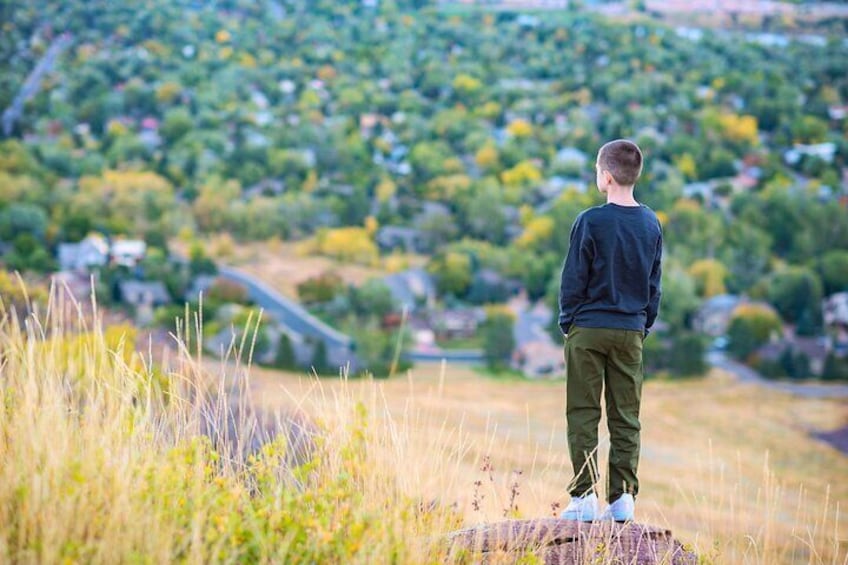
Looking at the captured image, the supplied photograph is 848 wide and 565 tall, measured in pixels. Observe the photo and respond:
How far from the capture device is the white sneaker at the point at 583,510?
3334 millimetres

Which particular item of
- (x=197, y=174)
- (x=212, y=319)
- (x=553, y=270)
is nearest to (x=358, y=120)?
(x=197, y=174)

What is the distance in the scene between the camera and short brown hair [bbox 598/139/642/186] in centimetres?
337

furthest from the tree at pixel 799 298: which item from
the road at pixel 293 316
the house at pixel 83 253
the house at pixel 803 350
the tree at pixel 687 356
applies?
the house at pixel 83 253

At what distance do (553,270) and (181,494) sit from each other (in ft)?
123

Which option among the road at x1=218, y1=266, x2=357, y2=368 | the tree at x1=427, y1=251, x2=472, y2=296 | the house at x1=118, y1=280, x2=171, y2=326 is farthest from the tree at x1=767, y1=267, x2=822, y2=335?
the house at x1=118, y1=280, x2=171, y2=326

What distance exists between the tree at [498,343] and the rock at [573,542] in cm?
3035

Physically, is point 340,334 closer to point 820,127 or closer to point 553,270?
point 553,270

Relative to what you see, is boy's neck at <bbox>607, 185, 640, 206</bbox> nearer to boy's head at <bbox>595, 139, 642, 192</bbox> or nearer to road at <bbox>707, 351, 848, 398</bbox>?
boy's head at <bbox>595, 139, 642, 192</bbox>

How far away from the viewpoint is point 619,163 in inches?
133

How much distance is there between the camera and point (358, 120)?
2141 inches

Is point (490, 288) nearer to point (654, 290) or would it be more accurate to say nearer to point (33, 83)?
point (33, 83)

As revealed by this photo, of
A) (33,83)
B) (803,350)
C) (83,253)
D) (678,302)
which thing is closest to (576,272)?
(803,350)

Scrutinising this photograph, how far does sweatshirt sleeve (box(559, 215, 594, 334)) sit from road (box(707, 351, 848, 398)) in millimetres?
31321

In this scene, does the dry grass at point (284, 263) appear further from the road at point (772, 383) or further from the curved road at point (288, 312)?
the road at point (772, 383)
